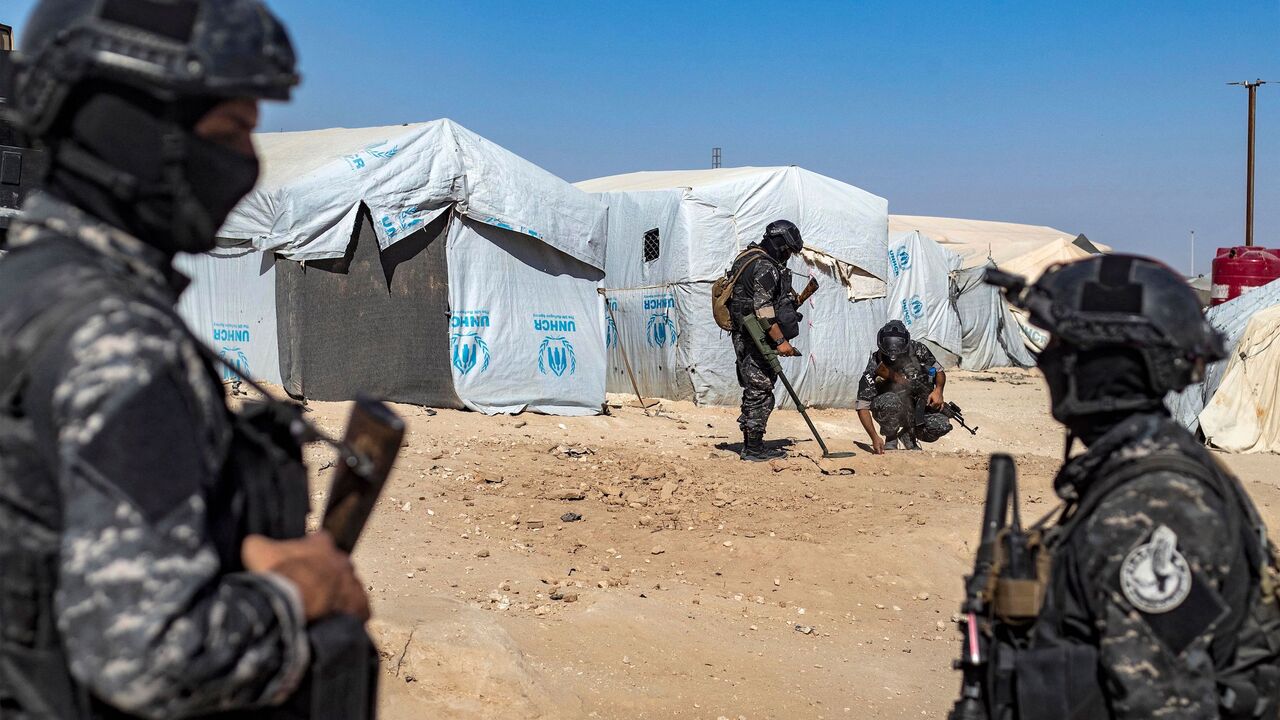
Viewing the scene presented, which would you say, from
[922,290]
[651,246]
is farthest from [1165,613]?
[922,290]

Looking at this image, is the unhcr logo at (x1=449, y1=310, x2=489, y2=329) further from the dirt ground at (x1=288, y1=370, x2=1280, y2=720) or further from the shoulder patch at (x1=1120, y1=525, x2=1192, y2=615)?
the shoulder patch at (x1=1120, y1=525, x2=1192, y2=615)

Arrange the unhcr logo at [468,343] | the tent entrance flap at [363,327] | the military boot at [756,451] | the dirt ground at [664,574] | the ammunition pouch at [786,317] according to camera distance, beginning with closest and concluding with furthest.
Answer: the dirt ground at [664,574] < the ammunition pouch at [786,317] < the military boot at [756,451] < the tent entrance flap at [363,327] < the unhcr logo at [468,343]

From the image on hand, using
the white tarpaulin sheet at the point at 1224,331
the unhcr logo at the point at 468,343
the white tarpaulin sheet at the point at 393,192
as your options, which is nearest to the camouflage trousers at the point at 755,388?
the unhcr logo at the point at 468,343

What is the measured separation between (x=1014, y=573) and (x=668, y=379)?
11.8 metres

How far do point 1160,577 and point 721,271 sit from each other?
11503 mm

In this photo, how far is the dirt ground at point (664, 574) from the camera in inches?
172

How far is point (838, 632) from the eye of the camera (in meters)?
5.51

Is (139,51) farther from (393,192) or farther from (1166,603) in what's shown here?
(393,192)

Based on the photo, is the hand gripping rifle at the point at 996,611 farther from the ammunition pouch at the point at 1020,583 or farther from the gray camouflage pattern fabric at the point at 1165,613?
the gray camouflage pattern fabric at the point at 1165,613

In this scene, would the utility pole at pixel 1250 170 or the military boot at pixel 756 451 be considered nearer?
the military boot at pixel 756 451

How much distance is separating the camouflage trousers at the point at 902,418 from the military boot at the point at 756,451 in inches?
50.4

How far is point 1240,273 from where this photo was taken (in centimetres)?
1469

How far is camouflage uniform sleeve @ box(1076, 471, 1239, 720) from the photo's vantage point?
1.84 meters

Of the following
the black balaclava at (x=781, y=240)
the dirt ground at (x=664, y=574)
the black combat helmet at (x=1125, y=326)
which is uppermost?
the black balaclava at (x=781, y=240)
